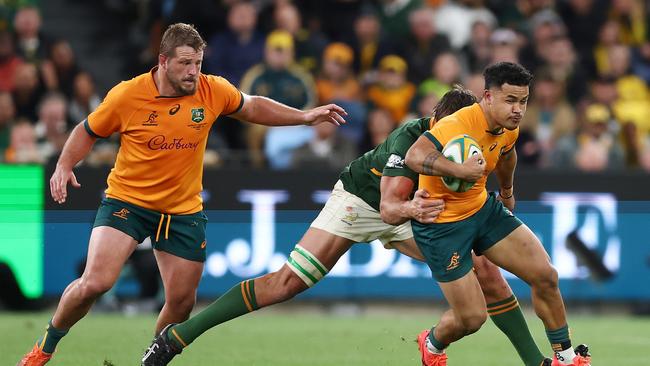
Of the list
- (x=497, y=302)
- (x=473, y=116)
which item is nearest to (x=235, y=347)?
(x=497, y=302)

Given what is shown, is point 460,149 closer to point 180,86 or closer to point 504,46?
point 180,86

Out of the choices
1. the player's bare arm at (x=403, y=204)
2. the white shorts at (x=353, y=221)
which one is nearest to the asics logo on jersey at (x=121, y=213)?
the white shorts at (x=353, y=221)

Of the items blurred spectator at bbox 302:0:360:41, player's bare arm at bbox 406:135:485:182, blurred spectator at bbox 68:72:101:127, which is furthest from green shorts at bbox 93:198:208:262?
blurred spectator at bbox 302:0:360:41

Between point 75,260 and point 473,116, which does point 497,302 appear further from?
point 75,260

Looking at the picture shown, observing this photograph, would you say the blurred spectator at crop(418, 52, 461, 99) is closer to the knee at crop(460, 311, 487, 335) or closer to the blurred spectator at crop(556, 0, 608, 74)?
the blurred spectator at crop(556, 0, 608, 74)

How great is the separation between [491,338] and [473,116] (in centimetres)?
449

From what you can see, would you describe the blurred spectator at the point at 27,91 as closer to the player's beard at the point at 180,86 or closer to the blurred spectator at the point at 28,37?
the blurred spectator at the point at 28,37

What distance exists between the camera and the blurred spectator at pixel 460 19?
17641mm

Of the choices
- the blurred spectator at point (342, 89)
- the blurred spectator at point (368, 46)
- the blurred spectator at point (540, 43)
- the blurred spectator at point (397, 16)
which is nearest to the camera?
the blurred spectator at point (342, 89)

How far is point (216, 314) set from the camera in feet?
29.0

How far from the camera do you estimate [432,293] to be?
14.9 m

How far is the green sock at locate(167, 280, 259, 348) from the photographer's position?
873 cm

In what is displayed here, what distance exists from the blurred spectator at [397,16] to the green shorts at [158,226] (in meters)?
8.87

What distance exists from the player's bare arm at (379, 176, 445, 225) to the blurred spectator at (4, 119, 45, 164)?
6.93 metres
